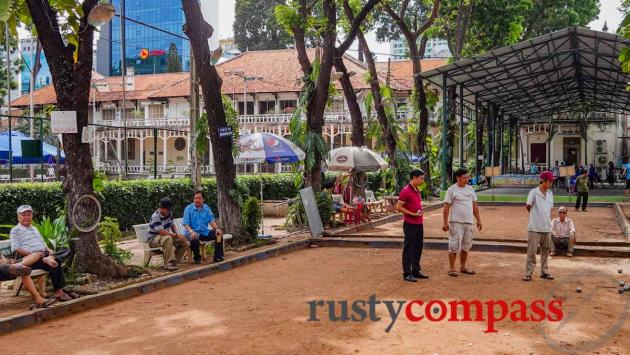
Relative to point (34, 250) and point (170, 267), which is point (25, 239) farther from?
point (170, 267)

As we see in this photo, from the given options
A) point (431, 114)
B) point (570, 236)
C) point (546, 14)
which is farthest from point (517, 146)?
point (570, 236)

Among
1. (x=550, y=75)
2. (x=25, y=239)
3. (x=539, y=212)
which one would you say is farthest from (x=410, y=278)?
(x=550, y=75)

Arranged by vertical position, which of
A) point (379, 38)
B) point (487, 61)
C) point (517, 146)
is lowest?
point (517, 146)

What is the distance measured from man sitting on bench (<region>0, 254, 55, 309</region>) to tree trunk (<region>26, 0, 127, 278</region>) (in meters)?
1.32

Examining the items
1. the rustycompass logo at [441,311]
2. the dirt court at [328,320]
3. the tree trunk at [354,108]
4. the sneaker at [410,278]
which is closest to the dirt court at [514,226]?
the tree trunk at [354,108]

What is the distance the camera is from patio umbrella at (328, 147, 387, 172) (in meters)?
16.1

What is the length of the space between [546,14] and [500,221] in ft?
51.4

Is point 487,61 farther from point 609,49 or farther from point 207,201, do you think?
point 207,201

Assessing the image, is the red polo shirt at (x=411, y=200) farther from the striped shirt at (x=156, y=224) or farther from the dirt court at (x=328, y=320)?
the striped shirt at (x=156, y=224)

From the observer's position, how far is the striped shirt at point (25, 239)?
7230 millimetres

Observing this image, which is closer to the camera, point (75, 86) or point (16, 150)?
point (75, 86)

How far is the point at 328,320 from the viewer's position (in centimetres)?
652

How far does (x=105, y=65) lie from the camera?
101750 millimetres

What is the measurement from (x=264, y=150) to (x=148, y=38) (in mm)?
93942
